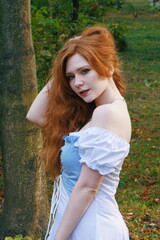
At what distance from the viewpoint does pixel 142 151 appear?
788 centimetres

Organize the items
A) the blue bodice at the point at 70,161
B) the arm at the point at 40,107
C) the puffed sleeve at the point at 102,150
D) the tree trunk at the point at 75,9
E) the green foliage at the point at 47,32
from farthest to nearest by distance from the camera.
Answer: the tree trunk at the point at 75,9, the green foliage at the point at 47,32, the arm at the point at 40,107, the blue bodice at the point at 70,161, the puffed sleeve at the point at 102,150

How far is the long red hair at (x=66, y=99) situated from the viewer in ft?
7.45

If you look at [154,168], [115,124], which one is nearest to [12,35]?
[115,124]

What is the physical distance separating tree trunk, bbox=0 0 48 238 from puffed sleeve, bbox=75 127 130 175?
6.38 ft

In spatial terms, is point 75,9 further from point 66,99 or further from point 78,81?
point 78,81

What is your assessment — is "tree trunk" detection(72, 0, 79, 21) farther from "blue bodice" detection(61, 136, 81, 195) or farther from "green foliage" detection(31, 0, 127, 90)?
"blue bodice" detection(61, 136, 81, 195)

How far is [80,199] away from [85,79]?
1.89 feet

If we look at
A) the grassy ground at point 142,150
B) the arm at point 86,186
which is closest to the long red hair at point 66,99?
the arm at point 86,186

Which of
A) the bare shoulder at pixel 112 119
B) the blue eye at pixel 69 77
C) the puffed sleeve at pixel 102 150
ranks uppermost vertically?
the blue eye at pixel 69 77

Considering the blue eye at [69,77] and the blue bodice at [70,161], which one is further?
the blue eye at [69,77]

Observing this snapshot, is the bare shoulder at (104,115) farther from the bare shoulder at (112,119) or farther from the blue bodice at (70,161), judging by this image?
the blue bodice at (70,161)

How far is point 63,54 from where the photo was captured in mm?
2307

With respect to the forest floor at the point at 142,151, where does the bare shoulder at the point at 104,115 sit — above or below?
above

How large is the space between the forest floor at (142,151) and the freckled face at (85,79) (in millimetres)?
2719
